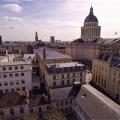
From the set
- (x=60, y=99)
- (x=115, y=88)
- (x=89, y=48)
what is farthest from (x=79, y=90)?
(x=89, y=48)

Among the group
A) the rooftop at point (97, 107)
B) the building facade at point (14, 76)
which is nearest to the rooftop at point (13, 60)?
the building facade at point (14, 76)

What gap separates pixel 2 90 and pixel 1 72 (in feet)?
21.5

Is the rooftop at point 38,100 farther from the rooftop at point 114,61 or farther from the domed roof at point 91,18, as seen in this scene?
the domed roof at point 91,18

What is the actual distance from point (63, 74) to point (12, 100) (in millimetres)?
20387

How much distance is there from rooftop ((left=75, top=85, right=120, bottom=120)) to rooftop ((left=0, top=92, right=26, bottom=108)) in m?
14.5

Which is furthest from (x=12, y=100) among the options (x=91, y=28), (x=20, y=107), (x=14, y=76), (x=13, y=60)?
(x=91, y=28)

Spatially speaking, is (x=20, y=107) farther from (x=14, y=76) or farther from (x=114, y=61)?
(x=114, y=61)

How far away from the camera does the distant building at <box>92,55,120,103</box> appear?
54.9 metres

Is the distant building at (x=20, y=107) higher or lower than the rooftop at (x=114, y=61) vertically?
lower

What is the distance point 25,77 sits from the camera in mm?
59094

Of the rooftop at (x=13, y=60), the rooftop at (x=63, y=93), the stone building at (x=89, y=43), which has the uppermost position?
the stone building at (x=89, y=43)

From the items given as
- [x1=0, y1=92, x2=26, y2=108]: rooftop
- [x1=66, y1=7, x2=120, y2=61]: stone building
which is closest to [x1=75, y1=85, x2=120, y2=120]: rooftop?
[x1=0, y1=92, x2=26, y2=108]: rooftop

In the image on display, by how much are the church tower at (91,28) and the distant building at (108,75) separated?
44.0 m

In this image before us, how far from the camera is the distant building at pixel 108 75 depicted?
5491cm
